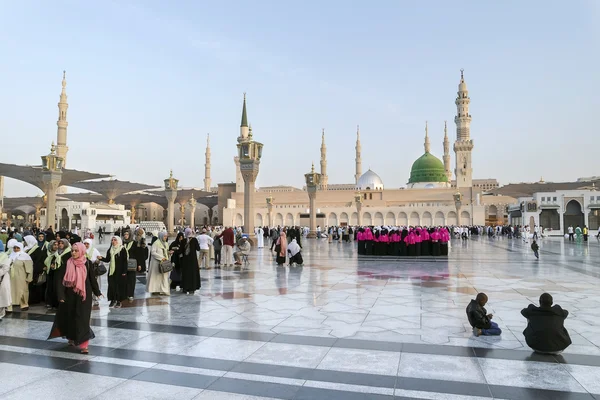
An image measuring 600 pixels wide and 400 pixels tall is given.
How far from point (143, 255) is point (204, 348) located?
10.2 feet

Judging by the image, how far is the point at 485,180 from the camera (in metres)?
78.9

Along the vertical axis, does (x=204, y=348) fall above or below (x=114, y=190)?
below

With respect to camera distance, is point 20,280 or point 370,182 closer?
point 20,280

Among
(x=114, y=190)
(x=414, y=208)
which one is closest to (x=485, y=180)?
(x=414, y=208)

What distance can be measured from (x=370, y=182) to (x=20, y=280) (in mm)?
59382

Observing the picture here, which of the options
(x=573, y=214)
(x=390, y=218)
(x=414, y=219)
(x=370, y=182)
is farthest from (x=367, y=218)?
(x=573, y=214)

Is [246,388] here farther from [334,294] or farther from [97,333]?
[334,294]

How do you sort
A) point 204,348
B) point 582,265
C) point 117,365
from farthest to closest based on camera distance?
point 582,265 < point 204,348 < point 117,365

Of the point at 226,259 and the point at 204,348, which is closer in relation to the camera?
the point at 204,348

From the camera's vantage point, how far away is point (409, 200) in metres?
56.6

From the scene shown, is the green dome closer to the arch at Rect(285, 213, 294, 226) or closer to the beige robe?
the arch at Rect(285, 213, 294, 226)

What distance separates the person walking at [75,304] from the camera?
3.90 m

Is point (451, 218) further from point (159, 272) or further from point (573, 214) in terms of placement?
point (159, 272)

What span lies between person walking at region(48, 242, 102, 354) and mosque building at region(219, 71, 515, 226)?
43104 mm
